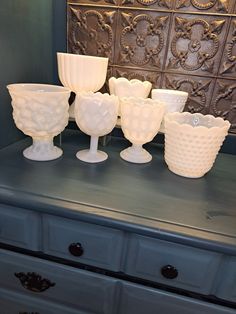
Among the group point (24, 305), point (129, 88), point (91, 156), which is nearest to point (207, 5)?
point (129, 88)

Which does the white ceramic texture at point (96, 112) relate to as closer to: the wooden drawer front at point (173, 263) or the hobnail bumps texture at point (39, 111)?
the hobnail bumps texture at point (39, 111)

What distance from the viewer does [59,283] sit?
2.18 ft

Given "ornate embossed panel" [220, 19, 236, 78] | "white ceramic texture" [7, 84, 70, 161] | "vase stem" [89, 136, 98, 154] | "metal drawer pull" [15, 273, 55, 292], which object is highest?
"ornate embossed panel" [220, 19, 236, 78]

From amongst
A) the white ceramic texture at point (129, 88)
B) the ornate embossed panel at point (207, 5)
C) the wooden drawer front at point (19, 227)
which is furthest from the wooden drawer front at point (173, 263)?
the ornate embossed panel at point (207, 5)

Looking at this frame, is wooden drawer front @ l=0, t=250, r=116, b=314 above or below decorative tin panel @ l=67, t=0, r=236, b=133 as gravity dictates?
below

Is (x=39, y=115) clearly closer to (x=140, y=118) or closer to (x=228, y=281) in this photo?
(x=140, y=118)

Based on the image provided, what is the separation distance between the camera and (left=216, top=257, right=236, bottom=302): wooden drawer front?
0.54 metres

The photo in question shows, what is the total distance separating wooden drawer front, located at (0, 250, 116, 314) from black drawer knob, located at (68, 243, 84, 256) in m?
0.05

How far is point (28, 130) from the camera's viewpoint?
28.8 inches

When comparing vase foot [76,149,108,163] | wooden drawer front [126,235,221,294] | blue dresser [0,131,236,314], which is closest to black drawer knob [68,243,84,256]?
blue dresser [0,131,236,314]

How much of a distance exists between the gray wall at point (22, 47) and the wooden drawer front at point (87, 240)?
353 mm

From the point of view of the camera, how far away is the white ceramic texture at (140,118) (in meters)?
0.72

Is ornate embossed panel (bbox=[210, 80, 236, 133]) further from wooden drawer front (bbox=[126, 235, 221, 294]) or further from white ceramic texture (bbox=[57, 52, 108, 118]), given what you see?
wooden drawer front (bbox=[126, 235, 221, 294])

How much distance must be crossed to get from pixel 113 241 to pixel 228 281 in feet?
0.82
